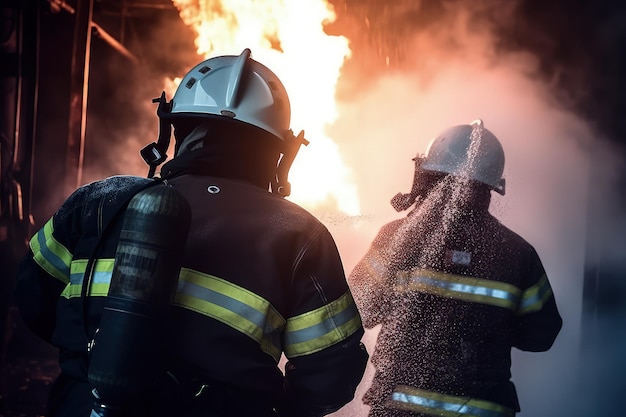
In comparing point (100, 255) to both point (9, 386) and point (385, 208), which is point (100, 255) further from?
point (385, 208)

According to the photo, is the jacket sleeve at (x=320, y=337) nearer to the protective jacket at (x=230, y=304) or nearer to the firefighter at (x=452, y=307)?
A: the protective jacket at (x=230, y=304)

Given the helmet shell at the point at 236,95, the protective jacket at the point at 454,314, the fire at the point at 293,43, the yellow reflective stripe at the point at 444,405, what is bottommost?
the yellow reflective stripe at the point at 444,405

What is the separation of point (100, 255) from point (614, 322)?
5.01 m

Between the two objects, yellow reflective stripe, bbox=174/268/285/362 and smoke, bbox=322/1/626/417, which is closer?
yellow reflective stripe, bbox=174/268/285/362

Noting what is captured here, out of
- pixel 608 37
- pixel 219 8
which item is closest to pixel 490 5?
pixel 608 37

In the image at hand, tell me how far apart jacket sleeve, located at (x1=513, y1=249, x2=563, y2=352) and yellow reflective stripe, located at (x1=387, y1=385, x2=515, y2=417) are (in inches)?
14.0

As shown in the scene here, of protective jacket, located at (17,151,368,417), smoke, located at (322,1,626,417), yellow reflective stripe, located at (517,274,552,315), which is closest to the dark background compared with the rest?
smoke, located at (322,1,626,417)

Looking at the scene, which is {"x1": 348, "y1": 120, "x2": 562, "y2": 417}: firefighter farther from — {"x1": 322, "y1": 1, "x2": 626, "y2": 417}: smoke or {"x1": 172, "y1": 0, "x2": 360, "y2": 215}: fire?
{"x1": 172, "y1": 0, "x2": 360, "y2": 215}: fire

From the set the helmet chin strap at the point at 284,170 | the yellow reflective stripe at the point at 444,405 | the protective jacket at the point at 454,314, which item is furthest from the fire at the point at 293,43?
the helmet chin strap at the point at 284,170

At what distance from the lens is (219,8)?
6.63 m

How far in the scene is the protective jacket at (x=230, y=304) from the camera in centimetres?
176

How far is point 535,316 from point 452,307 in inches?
17.1

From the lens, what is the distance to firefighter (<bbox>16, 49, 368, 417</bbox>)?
1750 millimetres

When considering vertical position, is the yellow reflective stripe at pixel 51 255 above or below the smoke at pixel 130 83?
below
